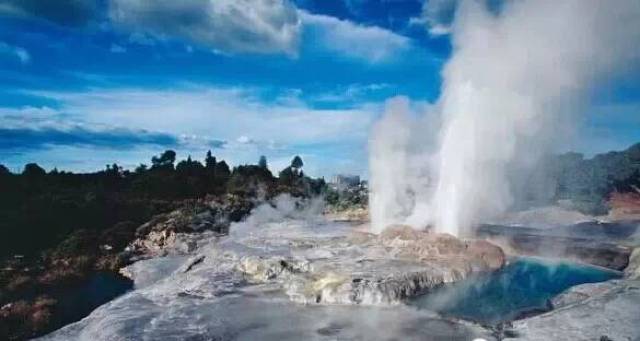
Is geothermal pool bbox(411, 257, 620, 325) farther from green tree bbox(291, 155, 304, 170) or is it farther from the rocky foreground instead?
green tree bbox(291, 155, 304, 170)

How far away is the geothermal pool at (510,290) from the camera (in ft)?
49.1

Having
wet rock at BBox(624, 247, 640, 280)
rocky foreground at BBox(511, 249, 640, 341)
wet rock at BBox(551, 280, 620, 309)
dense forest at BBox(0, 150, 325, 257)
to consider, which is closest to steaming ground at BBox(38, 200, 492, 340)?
rocky foreground at BBox(511, 249, 640, 341)

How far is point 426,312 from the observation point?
14.5 metres

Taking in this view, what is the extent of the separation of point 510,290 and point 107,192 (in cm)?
3276

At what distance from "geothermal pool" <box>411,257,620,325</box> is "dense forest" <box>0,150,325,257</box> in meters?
19.0

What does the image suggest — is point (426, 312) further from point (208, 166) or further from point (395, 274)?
point (208, 166)

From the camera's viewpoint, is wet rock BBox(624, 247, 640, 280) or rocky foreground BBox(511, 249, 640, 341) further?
wet rock BBox(624, 247, 640, 280)

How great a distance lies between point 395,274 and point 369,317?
10.3 feet

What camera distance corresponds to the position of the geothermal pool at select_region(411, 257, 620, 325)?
14961mm

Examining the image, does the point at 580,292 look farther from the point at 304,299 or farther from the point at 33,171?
the point at 33,171

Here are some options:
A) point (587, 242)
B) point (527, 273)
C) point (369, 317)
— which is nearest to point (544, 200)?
point (587, 242)

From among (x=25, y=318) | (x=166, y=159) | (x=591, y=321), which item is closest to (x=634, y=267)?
(x=591, y=321)

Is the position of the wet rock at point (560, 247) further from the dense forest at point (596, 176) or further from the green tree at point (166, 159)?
the green tree at point (166, 159)

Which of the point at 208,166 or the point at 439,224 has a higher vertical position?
the point at 208,166
